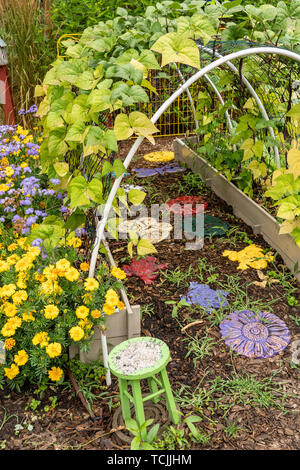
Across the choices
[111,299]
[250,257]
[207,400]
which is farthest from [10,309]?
[250,257]

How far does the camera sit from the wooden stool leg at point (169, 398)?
1.86 metres

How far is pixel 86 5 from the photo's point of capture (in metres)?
5.61

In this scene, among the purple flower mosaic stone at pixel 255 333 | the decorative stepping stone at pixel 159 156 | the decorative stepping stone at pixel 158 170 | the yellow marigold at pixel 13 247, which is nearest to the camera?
the yellow marigold at pixel 13 247

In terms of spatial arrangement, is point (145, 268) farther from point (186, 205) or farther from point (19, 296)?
point (19, 296)

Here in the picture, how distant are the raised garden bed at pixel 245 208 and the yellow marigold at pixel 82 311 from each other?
62.1 inches

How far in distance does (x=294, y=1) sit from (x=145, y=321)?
2.05 metres

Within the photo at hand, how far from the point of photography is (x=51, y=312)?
196 cm

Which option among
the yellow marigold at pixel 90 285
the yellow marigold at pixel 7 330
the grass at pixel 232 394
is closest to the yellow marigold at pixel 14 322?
the yellow marigold at pixel 7 330

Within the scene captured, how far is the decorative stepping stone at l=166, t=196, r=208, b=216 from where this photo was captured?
396cm

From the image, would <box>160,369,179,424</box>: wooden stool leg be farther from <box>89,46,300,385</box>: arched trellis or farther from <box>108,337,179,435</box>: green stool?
<box>89,46,300,385</box>: arched trellis

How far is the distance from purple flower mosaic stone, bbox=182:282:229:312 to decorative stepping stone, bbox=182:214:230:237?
0.71 meters

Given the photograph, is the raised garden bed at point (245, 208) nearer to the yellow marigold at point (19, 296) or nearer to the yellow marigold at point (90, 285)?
the yellow marigold at point (90, 285)

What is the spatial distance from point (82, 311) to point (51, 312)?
5.3 inches
